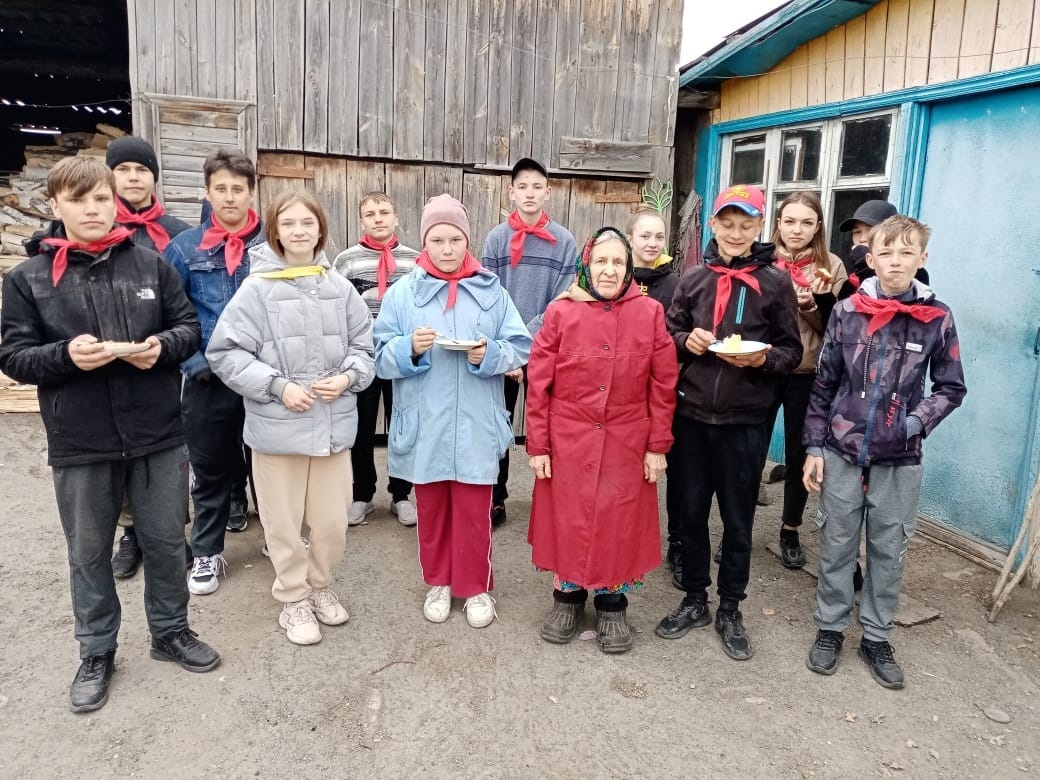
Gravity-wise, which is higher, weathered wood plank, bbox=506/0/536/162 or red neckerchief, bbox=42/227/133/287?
weathered wood plank, bbox=506/0/536/162

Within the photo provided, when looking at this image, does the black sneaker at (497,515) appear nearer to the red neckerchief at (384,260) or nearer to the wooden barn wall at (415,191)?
the red neckerchief at (384,260)

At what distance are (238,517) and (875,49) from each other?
5.34m

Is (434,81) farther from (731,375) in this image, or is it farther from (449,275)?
(731,375)

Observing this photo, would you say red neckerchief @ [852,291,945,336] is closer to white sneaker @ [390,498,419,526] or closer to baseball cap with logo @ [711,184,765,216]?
baseball cap with logo @ [711,184,765,216]

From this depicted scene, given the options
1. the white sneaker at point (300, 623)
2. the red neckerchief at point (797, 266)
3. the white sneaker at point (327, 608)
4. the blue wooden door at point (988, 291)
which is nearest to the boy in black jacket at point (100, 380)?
the white sneaker at point (300, 623)

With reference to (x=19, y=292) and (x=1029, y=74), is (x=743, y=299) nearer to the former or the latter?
(x=1029, y=74)

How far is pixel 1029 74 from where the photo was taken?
423 centimetres

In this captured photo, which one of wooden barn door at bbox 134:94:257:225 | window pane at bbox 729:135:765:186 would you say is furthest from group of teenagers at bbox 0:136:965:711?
window pane at bbox 729:135:765:186

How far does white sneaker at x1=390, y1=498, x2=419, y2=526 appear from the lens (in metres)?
4.80

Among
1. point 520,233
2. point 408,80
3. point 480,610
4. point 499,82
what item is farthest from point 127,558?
point 499,82

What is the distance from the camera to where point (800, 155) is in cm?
610

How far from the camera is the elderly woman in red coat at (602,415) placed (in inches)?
126

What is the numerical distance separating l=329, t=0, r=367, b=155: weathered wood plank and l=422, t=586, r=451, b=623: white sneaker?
12.1 ft

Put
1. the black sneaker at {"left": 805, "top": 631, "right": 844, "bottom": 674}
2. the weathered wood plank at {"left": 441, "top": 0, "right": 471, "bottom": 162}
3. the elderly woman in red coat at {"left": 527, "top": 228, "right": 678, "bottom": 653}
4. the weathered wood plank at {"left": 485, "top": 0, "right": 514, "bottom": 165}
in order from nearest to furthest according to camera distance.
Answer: the elderly woman in red coat at {"left": 527, "top": 228, "right": 678, "bottom": 653} < the black sneaker at {"left": 805, "top": 631, "right": 844, "bottom": 674} < the weathered wood plank at {"left": 441, "top": 0, "right": 471, "bottom": 162} < the weathered wood plank at {"left": 485, "top": 0, "right": 514, "bottom": 165}
